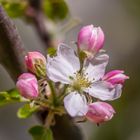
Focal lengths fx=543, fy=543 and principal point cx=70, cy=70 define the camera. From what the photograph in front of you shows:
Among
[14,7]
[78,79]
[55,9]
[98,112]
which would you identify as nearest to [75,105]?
[98,112]

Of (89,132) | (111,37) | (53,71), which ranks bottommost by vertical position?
(89,132)

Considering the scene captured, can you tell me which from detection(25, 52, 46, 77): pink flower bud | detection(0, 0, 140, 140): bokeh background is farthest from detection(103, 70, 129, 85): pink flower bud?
detection(0, 0, 140, 140): bokeh background

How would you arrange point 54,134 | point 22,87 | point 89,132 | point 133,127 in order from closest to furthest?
point 22,87 → point 54,134 → point 133,127 → point 89,132

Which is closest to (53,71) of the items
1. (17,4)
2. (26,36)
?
(17,4)

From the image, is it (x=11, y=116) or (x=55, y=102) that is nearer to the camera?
(x=55, y=102)

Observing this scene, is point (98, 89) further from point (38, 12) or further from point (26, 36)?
point (26, 36)

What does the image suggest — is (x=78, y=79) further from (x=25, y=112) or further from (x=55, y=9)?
(x=55, y=9)

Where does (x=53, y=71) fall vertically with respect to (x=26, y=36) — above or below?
above

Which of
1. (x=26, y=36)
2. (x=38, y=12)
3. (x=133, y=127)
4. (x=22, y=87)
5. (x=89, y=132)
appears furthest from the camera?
(x=26, y=36)
